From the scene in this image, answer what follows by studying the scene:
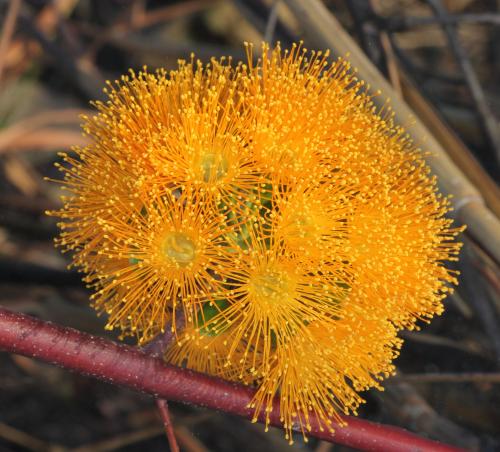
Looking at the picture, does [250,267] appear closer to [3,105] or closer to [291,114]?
[291,114]

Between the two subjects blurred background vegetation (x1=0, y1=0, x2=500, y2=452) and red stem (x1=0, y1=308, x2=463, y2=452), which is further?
blurred background vegetation (x1=0, y1=0, x2=500, y2=452)

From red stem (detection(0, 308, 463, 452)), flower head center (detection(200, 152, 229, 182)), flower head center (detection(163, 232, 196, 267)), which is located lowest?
red stem (detection(0, 308, 463, 452))

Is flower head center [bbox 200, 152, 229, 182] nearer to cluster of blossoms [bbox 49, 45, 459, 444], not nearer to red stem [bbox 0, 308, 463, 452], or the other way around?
cluster of blossoms [bbox 49, 45, 459, 444]

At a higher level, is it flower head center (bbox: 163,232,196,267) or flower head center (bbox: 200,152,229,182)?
flower head center (bbox: 200,152,229,182)

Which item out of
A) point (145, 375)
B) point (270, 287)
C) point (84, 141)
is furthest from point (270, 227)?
point (84, 141)

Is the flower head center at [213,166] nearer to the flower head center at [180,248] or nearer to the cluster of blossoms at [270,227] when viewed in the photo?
the cluster of blossoms at [270,227]

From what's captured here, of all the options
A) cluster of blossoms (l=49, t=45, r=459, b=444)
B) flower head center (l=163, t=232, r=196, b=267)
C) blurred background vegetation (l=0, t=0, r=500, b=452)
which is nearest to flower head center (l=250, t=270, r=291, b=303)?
cluster of blossoms (l=49, t=45, r=459, b=444)

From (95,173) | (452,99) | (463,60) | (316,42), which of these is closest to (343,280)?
(95,173)
